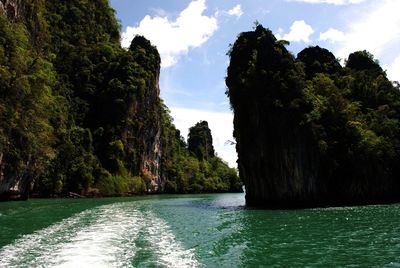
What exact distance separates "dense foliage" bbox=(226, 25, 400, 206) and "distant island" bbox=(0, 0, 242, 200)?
2028cm

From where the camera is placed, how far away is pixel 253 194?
139ft

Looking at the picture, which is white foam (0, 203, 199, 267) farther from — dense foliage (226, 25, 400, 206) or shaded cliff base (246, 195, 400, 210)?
dense foliage (226, 25, 400, 206)

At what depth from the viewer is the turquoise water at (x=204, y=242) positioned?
13672 millimetres

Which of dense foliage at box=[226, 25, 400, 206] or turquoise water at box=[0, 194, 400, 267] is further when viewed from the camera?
dense foliage at box=[226, 25, 400, 206]

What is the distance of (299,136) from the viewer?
120ft

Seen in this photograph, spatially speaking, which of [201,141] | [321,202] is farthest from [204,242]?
[201,141]

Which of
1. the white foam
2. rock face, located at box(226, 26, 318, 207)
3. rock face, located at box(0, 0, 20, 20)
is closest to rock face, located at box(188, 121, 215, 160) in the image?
rock face, located at box(0, 0, 20, 20)

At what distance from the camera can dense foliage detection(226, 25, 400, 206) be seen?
121ft

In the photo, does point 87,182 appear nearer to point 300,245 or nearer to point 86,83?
point 86,83

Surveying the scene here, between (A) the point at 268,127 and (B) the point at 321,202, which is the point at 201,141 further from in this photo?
(B) the point at 321,202

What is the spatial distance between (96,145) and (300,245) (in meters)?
61.8

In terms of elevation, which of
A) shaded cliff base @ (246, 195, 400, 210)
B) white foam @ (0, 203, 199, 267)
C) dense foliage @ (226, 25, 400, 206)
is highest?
dense foliage @ (226, 25, 400, 206)

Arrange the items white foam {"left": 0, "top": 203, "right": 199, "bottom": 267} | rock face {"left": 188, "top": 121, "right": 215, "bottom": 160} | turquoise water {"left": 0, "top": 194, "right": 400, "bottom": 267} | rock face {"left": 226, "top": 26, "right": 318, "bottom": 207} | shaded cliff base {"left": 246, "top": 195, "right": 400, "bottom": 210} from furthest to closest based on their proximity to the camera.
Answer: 1. rock face {"left": 188, "top": 121, "right": 215, "bottom": 160}
2. rock face {"left": 226, "top": 26, "right": 318, "bottom": 207}
3. shaded cliff base {"left": 246, "top": 195, "right": 400, "bottom": 210}
4. turquoise water {"left": 0, "top": 194, "right": 400, "bottom": 267}
5. white foam {"left": 0, "top": 203, "right": 199, "bottom": 267}

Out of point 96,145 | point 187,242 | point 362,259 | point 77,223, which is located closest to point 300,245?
point 362,259
